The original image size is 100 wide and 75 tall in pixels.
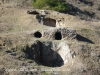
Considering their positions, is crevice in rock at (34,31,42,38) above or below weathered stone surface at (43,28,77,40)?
below

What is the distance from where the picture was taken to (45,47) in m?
28.9

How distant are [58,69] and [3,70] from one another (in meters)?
5.13

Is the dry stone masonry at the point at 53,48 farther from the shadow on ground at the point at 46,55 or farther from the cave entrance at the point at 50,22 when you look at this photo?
the cave entrance at the point at 50,22

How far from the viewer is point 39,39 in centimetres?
2998

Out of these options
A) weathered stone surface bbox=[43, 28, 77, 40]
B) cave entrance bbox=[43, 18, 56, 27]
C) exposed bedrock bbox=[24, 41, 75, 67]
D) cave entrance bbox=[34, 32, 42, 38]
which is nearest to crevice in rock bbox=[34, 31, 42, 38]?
cave entrance bbox=[34, 32, 42, 38]

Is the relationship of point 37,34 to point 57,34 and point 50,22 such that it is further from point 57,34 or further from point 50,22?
point 50,22

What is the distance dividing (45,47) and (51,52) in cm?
86

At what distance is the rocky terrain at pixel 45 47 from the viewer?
78.2 feet

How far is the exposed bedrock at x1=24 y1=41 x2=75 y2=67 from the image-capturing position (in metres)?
27.6

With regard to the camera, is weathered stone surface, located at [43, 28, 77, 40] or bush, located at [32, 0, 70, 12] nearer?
weathered stone surface, located at [43, 28, 77, 40]

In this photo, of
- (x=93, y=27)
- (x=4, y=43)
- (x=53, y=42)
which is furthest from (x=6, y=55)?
(x=93, y=27)

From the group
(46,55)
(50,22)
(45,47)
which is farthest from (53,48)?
(50,22)

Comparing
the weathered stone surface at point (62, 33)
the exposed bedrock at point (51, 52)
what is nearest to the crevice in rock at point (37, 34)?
the weathered stone surface at point (62, 33)

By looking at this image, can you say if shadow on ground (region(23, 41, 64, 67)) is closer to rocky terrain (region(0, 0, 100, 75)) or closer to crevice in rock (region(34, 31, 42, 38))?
rocky terrain (region(0, 0, 100, 75))
